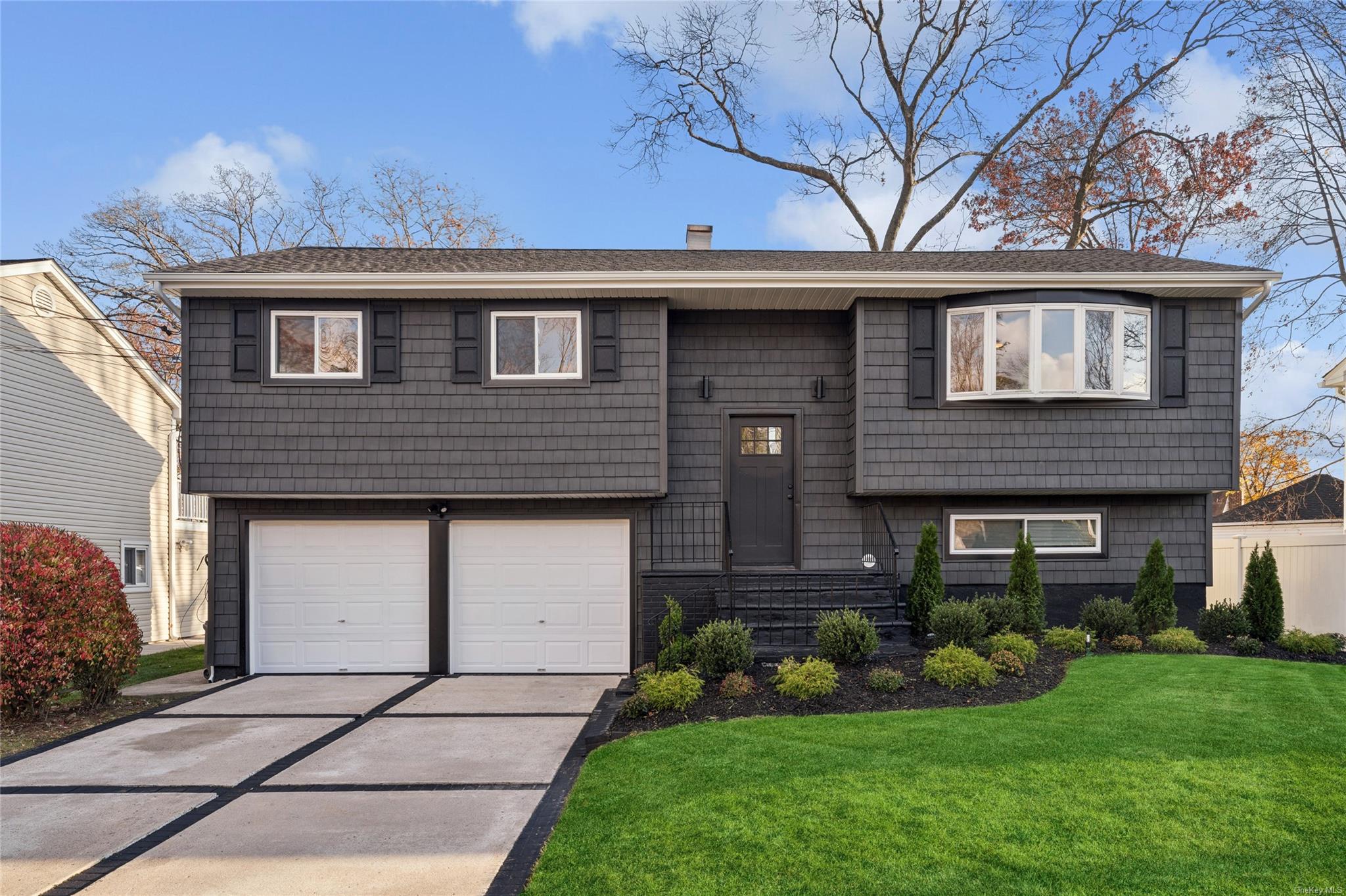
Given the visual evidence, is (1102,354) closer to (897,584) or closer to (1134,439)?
(1134,439)

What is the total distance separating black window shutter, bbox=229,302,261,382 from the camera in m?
9.91

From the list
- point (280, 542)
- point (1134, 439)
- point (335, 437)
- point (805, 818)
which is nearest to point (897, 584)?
point (1134, 439)

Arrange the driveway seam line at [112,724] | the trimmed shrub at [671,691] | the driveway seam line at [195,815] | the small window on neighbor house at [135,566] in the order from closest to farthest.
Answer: the driveway seam line at [195,815] → the driveway seam line at [112,724] → the trimmed shrub at [671,691] → the small window on neighbor house at [135,566]

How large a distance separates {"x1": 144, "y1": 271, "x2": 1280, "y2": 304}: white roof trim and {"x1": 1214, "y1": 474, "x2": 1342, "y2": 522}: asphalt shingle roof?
1106cm

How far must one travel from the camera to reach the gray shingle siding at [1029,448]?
993cm

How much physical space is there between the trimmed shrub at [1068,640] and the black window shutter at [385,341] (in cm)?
796

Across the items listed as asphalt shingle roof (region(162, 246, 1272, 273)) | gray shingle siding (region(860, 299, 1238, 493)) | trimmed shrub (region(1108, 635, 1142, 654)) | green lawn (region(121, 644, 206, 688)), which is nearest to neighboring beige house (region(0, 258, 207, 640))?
green lawn (region(121, 644, 206, 688))

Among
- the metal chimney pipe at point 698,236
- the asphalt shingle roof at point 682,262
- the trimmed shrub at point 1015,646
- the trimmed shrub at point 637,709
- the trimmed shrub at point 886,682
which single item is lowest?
the trimmed shrub at point 637,709

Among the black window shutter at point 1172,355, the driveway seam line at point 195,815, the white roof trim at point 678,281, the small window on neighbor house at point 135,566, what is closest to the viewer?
the driveway seam line at point 195,815

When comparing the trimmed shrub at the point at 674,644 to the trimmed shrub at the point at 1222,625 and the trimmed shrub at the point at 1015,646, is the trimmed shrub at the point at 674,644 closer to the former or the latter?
the trimmed shrub at the point at 1015,646

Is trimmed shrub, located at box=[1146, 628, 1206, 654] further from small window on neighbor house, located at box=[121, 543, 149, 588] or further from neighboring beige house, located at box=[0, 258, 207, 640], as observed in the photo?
small window on neighbor house, located at box=[121, 543, 149, 588]

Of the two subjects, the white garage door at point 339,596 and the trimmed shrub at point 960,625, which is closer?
the trimmed shrub at point 960,625

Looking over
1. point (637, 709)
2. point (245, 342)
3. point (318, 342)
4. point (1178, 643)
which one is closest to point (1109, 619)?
point (1178, 643)

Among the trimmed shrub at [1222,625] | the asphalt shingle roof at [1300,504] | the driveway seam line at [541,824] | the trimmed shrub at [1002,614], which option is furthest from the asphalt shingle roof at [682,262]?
the asphalt shingle roof at [1300,504]
